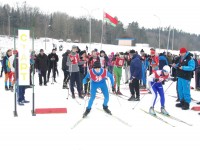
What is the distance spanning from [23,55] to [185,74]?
5.26 m

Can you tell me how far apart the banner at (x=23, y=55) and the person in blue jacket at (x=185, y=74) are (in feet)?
16.0

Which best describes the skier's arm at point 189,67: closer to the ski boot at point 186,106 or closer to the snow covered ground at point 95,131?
the ski boot at point 186,106

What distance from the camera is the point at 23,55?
7770 mm

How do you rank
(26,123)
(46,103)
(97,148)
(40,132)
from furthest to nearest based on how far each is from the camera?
(46,103), (26,123), (40,132), (97,148)

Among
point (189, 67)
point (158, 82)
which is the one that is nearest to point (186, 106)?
point (189, 67)

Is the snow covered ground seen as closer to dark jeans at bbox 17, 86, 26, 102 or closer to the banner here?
dark jeans at bbox 17, 86, 26, 102

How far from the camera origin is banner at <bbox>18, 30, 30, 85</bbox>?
7.64 meters

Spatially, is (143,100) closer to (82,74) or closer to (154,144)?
(82,74)

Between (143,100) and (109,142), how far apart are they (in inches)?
209

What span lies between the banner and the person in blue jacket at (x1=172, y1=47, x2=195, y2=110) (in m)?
4.89

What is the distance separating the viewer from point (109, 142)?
600 centimetres

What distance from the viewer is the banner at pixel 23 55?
301 inches

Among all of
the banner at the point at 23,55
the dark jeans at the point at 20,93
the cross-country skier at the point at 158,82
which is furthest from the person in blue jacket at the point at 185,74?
the dark jeans at the point at 20,93

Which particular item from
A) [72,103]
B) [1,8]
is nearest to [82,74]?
[72,103]
